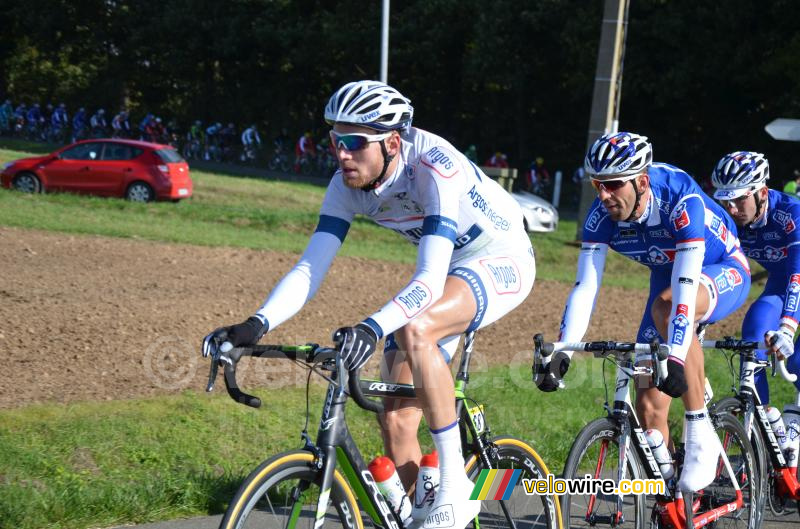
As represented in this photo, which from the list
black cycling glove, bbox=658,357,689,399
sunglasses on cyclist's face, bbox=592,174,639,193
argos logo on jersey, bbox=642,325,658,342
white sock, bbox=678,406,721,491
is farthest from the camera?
argos logo on jersey, bbox=642,325,658,342

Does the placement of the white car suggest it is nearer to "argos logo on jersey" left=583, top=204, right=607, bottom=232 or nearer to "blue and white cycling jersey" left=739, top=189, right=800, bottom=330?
"blue and white cycling jersey" left=739, top=189, right=800, bottom=330

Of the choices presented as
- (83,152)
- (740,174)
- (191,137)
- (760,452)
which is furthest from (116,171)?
(191,137)

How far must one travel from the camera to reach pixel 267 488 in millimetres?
3477

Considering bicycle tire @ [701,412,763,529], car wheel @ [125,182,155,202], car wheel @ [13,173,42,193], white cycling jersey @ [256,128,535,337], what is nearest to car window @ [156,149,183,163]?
car wheel @ [125,182,155,202]

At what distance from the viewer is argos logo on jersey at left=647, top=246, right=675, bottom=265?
5223mm

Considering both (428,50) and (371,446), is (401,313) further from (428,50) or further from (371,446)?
(428,50)

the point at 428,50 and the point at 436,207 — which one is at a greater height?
the point at 428,50

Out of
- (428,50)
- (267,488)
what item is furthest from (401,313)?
(428,50)

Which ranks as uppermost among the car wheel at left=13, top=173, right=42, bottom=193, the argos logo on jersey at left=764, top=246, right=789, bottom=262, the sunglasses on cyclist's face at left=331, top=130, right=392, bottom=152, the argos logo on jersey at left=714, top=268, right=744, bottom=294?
the sunglasses on cyclist's face at left=331, top=130, right=392, bottom=152

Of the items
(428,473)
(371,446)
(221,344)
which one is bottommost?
(371,446)

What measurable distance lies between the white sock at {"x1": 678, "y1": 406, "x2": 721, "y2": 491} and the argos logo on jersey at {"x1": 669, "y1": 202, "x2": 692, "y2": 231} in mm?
944

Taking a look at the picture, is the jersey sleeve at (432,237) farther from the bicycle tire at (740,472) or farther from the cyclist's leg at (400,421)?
the bicycle tire at (740,472)

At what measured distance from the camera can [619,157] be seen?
484cm

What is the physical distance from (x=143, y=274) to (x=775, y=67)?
25015 mm
